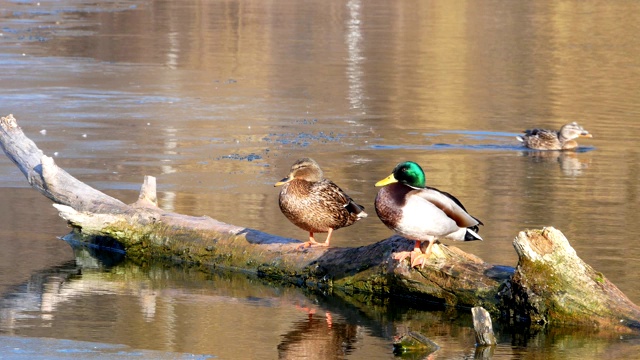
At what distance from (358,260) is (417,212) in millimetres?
1087

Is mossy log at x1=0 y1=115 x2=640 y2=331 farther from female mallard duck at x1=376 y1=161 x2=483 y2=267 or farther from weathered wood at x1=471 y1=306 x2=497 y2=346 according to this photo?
weathered wood at x1=471 y1=306 x2=497 y2=346

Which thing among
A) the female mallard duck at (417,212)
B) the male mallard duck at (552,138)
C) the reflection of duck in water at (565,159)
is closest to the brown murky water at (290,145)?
the reflection of duck in water at (565,159)

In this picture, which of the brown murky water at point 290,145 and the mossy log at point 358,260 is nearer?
the mossy log at point 358,260

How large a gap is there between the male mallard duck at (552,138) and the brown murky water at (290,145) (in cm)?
17

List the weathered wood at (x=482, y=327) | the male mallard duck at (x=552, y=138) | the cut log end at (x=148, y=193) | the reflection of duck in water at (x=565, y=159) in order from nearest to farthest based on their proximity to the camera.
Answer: the weathered wood at (x=482, y=327)
the cut log end at (x=148, y=193)
the reflection of duck in water at (x=565, y=159)
the male mallard duck at (x=552, y=138)

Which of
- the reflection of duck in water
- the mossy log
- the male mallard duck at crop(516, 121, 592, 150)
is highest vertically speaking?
the mossy log

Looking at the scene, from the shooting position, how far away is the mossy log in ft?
30.2

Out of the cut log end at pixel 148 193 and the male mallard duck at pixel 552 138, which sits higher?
the cut log end at pixel 148 193

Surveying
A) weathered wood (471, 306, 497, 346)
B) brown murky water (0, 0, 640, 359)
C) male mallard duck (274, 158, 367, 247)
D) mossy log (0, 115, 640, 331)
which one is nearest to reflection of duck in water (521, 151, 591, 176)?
brown murky water (0, 0, 640, 359)

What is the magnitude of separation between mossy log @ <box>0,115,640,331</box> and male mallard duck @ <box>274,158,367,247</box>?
0.28 m

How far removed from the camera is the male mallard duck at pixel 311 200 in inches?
422

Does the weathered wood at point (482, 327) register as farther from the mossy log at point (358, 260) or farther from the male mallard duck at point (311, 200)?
the male mallard duck at point (311, 200)

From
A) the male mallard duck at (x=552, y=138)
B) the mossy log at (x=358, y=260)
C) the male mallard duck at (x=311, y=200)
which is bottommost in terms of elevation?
the male mallard duck at (x=552, y=138)

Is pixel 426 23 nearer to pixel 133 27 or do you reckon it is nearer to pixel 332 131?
pixel 133 27
